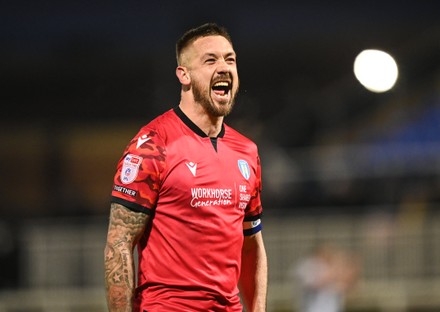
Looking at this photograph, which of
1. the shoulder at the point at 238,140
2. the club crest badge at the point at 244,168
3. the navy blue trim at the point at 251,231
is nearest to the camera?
the club crest badge at the point at 244,168

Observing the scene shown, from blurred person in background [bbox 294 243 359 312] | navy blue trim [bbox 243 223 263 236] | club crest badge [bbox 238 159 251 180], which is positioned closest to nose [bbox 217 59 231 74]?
club crest badge [bbox 238 159 251 180]

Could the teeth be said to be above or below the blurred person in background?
above

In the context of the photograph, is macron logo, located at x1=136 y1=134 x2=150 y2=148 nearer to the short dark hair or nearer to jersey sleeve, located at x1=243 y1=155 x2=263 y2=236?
the short dark hair

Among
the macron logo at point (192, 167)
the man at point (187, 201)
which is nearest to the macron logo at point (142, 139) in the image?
the man at point (187, 201)

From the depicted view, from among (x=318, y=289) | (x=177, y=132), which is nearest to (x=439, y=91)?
(x=318, y=289)

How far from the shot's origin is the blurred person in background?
12.6 metres

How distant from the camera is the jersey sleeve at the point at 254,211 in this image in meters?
5.81

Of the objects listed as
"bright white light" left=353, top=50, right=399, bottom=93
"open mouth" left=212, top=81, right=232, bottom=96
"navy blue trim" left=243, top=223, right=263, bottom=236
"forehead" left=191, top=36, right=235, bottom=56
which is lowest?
"navy blue trim" left=243, top=223, right=263, bottom=236

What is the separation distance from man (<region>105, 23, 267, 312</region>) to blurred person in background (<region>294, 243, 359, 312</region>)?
710cm

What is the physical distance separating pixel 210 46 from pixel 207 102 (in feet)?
0.92

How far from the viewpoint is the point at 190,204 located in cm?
529

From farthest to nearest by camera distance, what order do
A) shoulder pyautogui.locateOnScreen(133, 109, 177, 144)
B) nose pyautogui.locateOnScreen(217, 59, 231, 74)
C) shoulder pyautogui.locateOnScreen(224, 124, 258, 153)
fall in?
shoulder pyautogui.locateOnScreen(224, 124, 258, 153) → nose pyautogui.locateOnScreen(217, 59, 231, 74) → shoulder pyautogui.locateOnScreen(133, 109, 177, 144)

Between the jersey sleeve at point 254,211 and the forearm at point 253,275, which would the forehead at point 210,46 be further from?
the forearm at point 253,275

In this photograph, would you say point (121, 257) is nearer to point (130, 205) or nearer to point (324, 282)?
point (130, 205)
